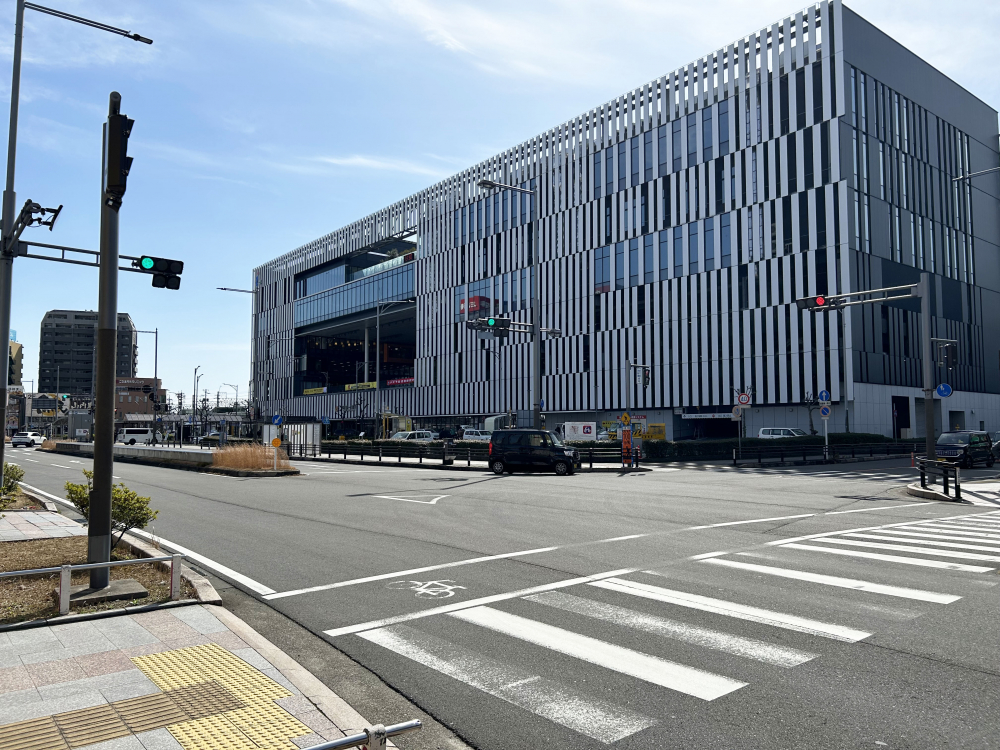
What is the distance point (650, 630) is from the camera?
6.45m

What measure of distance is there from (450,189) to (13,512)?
2686 inches

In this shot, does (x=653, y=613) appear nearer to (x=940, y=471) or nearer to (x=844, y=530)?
(x=844, y=530)

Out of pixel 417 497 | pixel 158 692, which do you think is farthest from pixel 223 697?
pixel 417 497

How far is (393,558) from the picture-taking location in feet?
33.1

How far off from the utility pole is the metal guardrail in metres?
31.4

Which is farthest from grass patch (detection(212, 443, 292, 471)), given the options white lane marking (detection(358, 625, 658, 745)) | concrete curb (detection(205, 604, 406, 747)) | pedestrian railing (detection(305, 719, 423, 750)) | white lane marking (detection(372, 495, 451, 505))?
pedestrian railing (detection(305, 719, 423, 750))

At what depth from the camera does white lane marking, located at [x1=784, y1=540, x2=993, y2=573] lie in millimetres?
9078

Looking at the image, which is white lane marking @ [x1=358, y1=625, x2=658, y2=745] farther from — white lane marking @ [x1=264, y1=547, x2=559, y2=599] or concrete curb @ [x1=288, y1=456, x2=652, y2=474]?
concrete curb @ [x1=288, y1=456, x2=652, y2=474]

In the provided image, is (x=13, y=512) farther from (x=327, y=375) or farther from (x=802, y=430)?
(x=327, y=375)

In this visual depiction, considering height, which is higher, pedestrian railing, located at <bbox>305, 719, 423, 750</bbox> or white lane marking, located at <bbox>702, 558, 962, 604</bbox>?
pedestrian railing, located at <bbox>305, 719, 423, 750</bbox>

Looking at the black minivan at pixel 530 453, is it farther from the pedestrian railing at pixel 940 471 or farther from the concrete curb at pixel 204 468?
the pedestrian railing at pixel 940 471

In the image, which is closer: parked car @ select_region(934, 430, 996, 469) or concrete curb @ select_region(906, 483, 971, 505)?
concrete curb @ select_region(906, 483, 971, 505)

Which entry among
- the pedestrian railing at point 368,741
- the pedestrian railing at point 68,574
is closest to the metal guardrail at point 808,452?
the pedestrian railing at point 68,574

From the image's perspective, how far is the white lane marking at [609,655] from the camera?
Answer: 508cm
